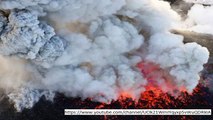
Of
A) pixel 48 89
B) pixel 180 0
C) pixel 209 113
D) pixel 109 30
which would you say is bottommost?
pixel 209 113

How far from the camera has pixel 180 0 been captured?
44219 millimetres

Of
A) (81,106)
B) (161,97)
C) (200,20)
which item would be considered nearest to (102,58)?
(81,106)

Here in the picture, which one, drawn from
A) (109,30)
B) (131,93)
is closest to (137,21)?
(109,30)

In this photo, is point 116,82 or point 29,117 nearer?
point 29,117

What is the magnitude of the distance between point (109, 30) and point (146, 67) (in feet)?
14.8

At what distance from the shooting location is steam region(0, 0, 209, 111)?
29422 mm

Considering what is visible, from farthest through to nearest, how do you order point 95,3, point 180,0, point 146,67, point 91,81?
point 180,0 < point 146,67 < point 91,81 < point 95,3

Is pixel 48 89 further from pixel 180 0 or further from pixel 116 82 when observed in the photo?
pixel 180 0

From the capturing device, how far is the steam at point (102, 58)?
2942 centimetres

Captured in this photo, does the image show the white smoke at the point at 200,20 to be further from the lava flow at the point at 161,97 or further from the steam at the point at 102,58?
the lava flow at the point at 161,97

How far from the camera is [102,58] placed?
31688 millimetres

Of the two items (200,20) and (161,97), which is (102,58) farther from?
(200,20)

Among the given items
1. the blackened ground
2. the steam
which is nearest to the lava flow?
the blackened ground

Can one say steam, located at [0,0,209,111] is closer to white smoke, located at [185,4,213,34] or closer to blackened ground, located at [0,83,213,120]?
blackened ground, located at [0,83,213,120]
